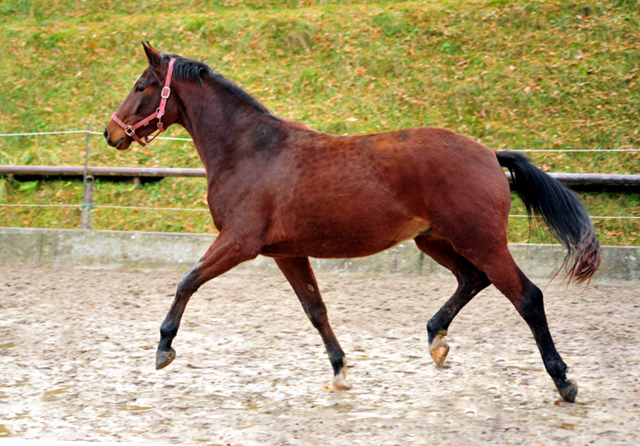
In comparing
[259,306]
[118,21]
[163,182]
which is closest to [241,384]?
[259,306]

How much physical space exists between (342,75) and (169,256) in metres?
5.05

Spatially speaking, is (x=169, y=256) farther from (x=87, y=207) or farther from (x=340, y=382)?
(x=340, y=382)

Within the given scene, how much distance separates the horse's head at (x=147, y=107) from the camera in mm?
4121

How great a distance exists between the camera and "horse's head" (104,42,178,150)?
13.5 ft

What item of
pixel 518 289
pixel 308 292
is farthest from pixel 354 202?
pixel 518 289

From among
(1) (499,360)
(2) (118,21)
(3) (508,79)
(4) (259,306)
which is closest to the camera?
(1) (499,360)

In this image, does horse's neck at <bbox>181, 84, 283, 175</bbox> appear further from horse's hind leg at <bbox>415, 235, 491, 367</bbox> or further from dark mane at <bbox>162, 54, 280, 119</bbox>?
horse's hind leg at <bbox>415, 235, 491, 367</bbox>

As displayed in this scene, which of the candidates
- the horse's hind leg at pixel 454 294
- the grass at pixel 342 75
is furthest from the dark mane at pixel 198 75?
the grass at pixel 342 75

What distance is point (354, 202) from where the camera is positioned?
357cm

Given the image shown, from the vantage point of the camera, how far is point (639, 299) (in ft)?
Answer: 20.3

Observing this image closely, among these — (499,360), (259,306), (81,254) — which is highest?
(499,360)

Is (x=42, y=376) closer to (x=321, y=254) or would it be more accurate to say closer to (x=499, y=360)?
(x=321, y=254)

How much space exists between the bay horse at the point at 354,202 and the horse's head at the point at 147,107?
0.02 meters

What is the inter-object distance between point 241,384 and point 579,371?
2188 mm
